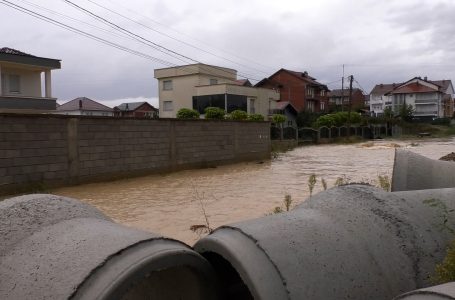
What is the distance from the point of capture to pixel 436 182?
5215mm

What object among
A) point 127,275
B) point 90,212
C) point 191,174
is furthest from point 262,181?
point 127,275

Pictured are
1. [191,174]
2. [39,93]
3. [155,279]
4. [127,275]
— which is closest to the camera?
[127,275]

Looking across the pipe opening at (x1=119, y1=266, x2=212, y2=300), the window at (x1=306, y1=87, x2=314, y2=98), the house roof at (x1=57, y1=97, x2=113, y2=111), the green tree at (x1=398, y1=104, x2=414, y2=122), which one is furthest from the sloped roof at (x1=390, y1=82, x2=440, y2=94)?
the pipe opening at (x1=119, y1=266, x2=212, y2=300)

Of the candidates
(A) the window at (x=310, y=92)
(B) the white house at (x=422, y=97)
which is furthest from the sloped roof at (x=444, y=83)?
(A) the window at (x=310, y=92)

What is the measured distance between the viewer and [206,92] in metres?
46.4

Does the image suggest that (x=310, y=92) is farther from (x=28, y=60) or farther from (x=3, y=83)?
(x=3, y=83)

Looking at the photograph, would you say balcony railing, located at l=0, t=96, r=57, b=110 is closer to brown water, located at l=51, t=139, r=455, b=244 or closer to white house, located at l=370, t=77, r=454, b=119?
brown water, located at l=51, t=139, r=455, b=244

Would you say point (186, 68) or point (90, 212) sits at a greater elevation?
point (186, 68)

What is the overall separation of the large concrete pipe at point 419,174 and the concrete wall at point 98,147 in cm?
828

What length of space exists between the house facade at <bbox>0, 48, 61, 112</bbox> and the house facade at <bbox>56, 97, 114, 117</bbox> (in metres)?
26.5

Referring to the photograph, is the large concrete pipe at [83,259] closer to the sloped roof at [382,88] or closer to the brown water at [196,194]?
the brown water at [196,194]

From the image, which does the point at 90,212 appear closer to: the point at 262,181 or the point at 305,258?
the point at 305,258

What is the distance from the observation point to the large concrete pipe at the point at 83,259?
2045mm

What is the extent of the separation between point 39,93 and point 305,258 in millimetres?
27216
